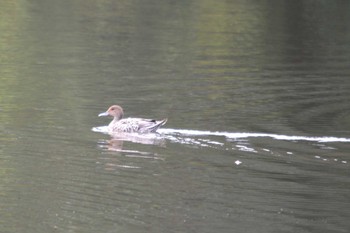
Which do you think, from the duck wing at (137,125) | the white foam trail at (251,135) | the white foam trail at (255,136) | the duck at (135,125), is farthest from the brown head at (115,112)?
the white foam trail at (255,136)

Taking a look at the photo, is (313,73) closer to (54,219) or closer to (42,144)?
(42,144)

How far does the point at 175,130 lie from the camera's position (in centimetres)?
1930

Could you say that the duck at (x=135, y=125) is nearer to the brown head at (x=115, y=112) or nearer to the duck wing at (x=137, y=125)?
the duck wing at (x=137, y=125)

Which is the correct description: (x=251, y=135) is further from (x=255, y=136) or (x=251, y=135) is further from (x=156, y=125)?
(x=156, y=125)

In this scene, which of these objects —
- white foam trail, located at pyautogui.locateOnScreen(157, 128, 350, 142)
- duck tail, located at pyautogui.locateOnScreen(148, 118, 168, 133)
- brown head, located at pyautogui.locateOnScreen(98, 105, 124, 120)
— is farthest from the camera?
brown head, located at pyautogui.locateOnScreen(98, 105, 124, 120)

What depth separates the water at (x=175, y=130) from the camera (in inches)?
540

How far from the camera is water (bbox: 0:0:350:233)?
45.0 feet

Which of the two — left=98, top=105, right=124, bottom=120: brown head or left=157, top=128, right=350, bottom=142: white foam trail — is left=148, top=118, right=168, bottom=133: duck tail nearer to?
left=157, top=128, right=350, bottom=142: white foam trail

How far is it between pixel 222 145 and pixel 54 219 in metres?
5.26

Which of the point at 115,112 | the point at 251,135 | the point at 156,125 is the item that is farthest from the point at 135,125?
the point at 251,135

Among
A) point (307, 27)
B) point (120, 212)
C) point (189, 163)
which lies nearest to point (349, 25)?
point (307, 27)

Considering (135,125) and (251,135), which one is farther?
(135,125)

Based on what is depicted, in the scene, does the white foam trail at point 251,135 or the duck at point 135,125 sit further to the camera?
the duck at point 135,125

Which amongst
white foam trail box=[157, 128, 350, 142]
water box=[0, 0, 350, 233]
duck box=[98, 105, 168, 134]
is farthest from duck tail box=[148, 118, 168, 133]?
white foam trail box=[157, 128, 350, 142]
